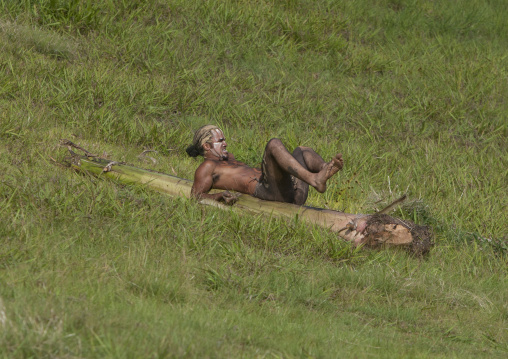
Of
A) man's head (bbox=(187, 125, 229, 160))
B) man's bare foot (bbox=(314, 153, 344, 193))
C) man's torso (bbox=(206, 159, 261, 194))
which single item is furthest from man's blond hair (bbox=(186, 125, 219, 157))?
man's bare foot (bbox=(314, 153, 344, 193))

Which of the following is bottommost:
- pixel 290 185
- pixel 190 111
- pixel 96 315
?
pixel 190 111

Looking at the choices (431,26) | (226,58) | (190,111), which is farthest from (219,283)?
(431,26)

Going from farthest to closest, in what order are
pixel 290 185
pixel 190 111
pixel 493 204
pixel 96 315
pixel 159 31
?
pixel 159 31 → pixel 190 111 → pixel 493 204 → pixel 290 185 → pixel 96 315

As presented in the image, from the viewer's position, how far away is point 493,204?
6.82m

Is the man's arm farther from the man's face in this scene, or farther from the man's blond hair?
the man's blond hair

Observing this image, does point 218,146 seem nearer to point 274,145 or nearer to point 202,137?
point 202,137

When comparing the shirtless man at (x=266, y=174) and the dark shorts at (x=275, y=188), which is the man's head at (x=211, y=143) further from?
the dark shorts at (x=275, y=188)

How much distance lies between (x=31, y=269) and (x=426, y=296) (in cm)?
→ 266

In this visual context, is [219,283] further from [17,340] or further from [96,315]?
[17,340]

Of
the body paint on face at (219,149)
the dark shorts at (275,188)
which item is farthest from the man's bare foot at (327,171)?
the body paint on face at (219,149)

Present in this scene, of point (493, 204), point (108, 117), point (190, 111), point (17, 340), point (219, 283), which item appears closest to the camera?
point (17, 340)

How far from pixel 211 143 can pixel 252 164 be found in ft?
3.55

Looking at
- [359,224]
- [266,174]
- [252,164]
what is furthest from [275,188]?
[252,164]

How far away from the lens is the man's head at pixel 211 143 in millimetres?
6406
